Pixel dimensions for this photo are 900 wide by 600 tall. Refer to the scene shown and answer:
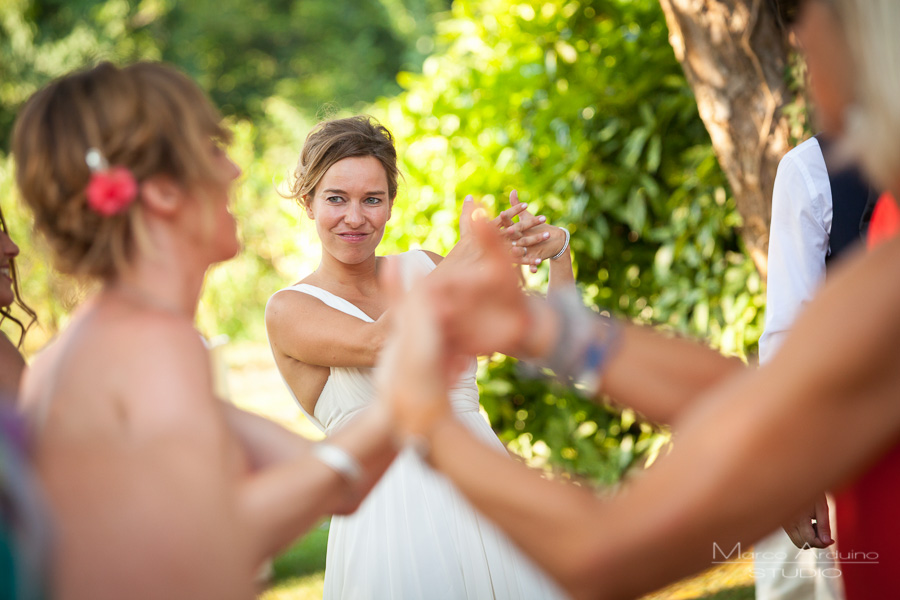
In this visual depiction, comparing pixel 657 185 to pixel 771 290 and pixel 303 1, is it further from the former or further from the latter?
pixel 303 1

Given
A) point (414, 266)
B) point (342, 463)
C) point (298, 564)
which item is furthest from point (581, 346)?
point (298, 564)

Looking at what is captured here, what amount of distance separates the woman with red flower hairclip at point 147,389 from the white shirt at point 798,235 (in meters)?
1.49

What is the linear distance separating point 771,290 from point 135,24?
1831 cm

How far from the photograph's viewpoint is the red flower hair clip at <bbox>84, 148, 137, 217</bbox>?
1452 millimetres

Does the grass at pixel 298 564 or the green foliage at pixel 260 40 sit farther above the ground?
the green foliage at pixel 260 40

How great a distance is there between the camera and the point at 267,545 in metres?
1.38

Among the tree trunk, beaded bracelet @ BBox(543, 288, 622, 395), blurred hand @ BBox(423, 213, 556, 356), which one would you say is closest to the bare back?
blurred hand @ BBox(423, 213, 556, 356)

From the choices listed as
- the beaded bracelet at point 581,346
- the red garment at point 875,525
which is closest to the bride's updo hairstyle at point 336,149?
the beaded bracelet at point 581,346

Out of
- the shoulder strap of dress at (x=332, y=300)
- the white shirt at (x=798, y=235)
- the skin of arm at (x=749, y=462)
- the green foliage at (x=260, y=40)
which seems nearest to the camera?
the skin of arm at (x=749, y=462)

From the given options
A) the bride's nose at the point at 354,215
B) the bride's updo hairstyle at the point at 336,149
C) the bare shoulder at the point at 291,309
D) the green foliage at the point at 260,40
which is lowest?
the bare shoulder at the point at 291,309

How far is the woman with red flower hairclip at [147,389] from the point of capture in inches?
51.3

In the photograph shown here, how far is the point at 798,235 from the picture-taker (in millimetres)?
2496

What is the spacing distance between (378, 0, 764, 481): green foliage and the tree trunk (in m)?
0.81

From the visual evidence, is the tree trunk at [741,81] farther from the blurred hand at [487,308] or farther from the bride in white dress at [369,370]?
the blurred hand at [487,308]
